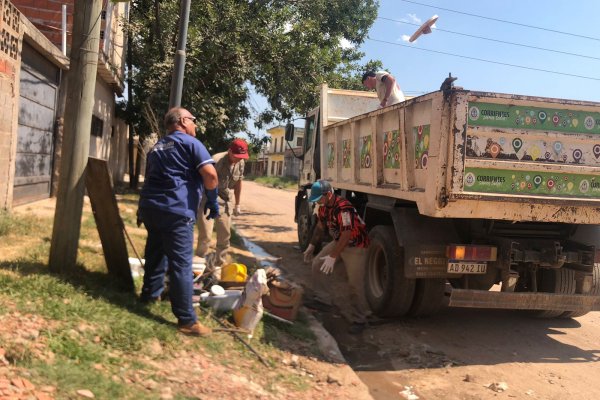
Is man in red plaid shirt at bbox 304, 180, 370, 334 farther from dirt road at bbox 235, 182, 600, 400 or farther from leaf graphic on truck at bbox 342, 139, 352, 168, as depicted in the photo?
leaf graphic on truck at bbox 342, 139, 352, 168

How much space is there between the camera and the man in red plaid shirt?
6176 mm

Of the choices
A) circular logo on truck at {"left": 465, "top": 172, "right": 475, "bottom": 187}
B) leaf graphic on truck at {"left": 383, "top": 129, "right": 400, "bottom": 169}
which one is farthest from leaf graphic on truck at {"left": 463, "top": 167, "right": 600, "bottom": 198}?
leaf graphic on truck at {"left": 383, "top": 129, "right": 400, "bottom": 169}

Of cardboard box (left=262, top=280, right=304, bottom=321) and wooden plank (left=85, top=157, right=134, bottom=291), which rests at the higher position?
wooden plank (left=85, top=157, right=134, bottom=291)

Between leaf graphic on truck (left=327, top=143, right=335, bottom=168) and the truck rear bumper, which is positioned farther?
leaf graphic on truck (left=327, top=143, right=335, bottom=168)

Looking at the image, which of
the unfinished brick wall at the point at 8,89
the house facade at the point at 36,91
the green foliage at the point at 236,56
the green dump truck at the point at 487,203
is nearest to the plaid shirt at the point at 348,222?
the green dump truck at the point at 487,203

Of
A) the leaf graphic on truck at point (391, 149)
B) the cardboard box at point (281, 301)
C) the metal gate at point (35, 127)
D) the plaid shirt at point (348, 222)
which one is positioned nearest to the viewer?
the cardboard box at point (281, 301)

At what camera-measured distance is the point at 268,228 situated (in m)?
12.8

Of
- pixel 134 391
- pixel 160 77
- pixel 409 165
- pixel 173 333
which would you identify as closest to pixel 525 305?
pixel 409 165

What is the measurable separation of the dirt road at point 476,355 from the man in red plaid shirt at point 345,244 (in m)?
0.62

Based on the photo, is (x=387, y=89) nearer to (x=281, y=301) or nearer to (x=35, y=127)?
(x=281, y=301)

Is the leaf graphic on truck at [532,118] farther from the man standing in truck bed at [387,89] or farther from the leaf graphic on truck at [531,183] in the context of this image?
the man standing in truck bed at [387,89]

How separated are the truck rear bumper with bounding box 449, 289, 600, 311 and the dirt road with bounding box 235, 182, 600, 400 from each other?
45cm

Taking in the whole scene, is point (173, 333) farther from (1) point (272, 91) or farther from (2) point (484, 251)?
(1) point (272, 91)

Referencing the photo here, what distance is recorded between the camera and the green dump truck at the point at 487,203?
4562 mm
